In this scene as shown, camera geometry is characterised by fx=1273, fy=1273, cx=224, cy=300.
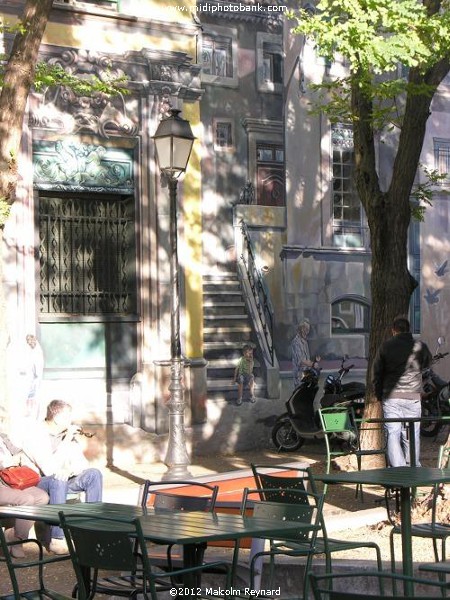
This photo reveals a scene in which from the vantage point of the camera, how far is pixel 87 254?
18219 mm

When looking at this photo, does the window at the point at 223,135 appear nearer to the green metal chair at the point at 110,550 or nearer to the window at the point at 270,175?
the window at the point at 270,175

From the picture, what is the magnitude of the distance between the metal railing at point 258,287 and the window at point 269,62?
7.46 ft

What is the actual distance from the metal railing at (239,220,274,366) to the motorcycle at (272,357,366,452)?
975mm

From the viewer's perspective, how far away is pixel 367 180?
1498cm

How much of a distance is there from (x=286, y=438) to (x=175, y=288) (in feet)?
17.6

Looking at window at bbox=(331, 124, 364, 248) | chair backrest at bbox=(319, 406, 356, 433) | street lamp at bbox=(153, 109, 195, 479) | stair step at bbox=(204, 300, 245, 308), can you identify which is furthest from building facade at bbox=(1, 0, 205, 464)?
chair backrest at bbox=(319, 406, 356, 433)

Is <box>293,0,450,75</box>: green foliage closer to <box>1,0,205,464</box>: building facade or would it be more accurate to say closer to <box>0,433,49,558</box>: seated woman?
<box>0,433,49,558</box>: seated woman

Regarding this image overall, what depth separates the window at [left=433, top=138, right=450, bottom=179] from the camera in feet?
73.6

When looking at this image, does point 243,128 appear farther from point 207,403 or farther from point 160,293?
point 207,403

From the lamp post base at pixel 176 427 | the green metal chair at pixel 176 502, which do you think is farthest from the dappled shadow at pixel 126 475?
the green metal chair at pixel 176 502

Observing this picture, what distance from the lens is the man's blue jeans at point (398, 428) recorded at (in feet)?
42.3

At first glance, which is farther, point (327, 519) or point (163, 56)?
point (163, 56)

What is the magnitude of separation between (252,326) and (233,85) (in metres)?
3.71

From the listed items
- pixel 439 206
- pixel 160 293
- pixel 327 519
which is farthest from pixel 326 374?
pixel 327 519
